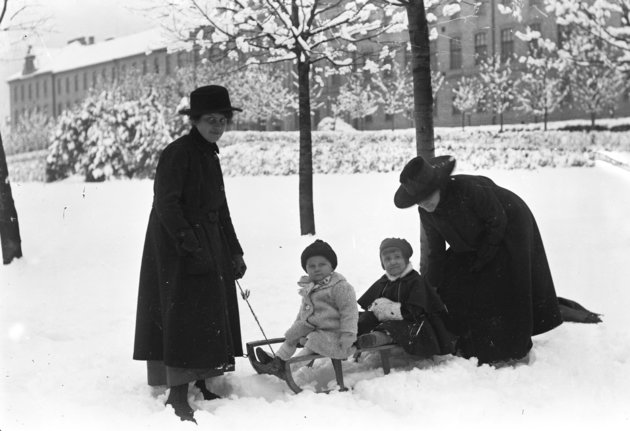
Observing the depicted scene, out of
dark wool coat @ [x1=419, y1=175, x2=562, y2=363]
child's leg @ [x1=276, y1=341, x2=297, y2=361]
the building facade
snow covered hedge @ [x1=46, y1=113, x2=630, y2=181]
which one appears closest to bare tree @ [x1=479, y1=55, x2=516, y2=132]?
the building facade

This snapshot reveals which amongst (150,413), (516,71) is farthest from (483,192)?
(516,71)

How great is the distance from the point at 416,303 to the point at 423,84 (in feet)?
9.83

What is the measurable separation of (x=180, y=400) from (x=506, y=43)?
3999cm

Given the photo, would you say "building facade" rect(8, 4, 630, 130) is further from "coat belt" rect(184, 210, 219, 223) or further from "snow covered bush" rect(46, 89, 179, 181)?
"coat belt" rect(184, 210, 219, 223)

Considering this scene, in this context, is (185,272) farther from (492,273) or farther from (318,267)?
(492,273)

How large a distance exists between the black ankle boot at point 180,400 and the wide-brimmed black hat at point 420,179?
191cm

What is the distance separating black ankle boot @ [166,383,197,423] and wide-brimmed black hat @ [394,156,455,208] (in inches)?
75.2

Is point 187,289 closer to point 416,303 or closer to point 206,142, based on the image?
point 206,142

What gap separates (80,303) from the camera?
25.2 ft

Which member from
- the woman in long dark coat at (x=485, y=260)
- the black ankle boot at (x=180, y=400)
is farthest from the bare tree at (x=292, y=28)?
the black ankle boot at (x=180, y=400)

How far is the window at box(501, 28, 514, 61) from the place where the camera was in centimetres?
4012

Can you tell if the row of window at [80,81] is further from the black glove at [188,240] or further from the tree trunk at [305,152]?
the black glove at [188,240]

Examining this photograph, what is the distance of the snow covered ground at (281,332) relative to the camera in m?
4.16

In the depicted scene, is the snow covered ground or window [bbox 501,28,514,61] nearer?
the snow covered ground
